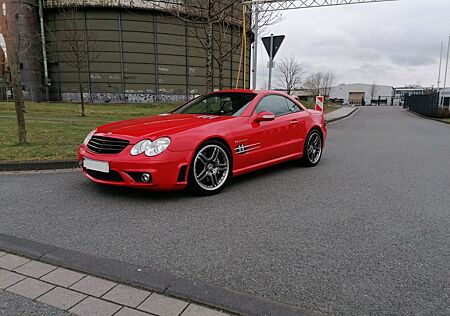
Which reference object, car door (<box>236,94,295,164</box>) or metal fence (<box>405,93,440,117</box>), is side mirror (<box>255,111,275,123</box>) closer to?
car door (<box>236,94,295,164</box>)

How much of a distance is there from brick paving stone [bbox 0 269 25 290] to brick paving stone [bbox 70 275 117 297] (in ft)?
1.49

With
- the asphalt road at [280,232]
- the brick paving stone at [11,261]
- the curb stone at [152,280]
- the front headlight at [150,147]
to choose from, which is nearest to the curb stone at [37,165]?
the asphalt road at [280,232]

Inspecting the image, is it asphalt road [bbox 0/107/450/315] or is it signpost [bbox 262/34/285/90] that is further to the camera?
signpost [bbox 262/34/285/90]

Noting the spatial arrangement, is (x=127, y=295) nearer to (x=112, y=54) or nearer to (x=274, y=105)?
(x=274, y=105)

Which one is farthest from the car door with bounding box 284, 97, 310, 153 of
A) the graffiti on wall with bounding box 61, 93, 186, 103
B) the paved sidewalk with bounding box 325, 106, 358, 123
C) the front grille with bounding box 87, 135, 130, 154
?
the graffiti on wall with bounding box 61, 93, 186, 103

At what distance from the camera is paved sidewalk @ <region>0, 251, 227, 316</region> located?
212cm

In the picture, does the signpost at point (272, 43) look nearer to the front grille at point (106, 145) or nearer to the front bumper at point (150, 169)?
the front bumper at point (150, 169)

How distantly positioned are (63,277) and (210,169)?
7.59ft

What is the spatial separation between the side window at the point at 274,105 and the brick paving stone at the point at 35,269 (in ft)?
11.6

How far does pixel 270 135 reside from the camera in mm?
5258

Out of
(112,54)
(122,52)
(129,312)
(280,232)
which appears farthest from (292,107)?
(112,54)

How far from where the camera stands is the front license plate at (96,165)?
407 cm

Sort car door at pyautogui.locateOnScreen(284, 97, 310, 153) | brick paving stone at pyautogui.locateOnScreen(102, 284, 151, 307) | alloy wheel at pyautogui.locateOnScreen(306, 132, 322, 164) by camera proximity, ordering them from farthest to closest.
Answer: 1. alloy wheel at pyautogui.locateOnScreen(306, 132, 322, 164)
2. car door at pyautogui.locateOnScreen(284, 97, 310, 153)
3. brick paving stone at pyautogui.locateOnScreen(102, 284, 151, 307)

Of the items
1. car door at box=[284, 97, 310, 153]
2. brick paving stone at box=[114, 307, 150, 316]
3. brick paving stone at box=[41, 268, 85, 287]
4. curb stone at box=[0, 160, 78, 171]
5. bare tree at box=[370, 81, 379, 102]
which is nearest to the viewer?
brick paving stone at box=[114, 307, 150, 316]
